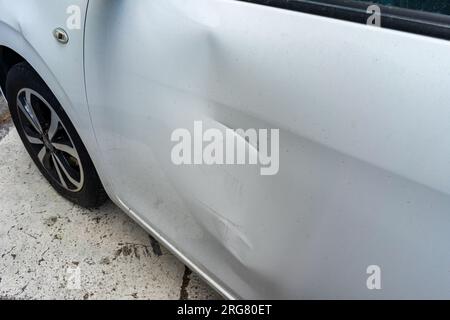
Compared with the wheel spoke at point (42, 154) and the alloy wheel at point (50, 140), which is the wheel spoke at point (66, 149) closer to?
the alloy wheel at point (50, 140)

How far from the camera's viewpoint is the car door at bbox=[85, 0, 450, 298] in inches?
34.4

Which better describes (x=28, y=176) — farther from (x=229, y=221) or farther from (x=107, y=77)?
(x=229, y=221)

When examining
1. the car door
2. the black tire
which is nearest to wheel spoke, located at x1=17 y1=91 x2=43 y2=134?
the black tire

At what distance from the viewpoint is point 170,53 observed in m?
1.19

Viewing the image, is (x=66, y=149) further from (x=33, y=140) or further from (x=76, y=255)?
(x=76, y=255)

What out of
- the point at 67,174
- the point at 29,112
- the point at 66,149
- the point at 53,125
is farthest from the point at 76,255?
the point at 29,112

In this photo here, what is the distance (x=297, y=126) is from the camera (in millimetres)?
1002

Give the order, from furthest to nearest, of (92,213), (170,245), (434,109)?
(92,213) → (170,245) → (434,109)

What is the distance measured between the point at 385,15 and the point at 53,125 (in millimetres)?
1511

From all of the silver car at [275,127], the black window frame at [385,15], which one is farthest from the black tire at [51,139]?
the black window frame at [385,15]

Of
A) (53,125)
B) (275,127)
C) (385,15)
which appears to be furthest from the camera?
(53,125)

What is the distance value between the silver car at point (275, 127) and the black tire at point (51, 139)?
23 cm
